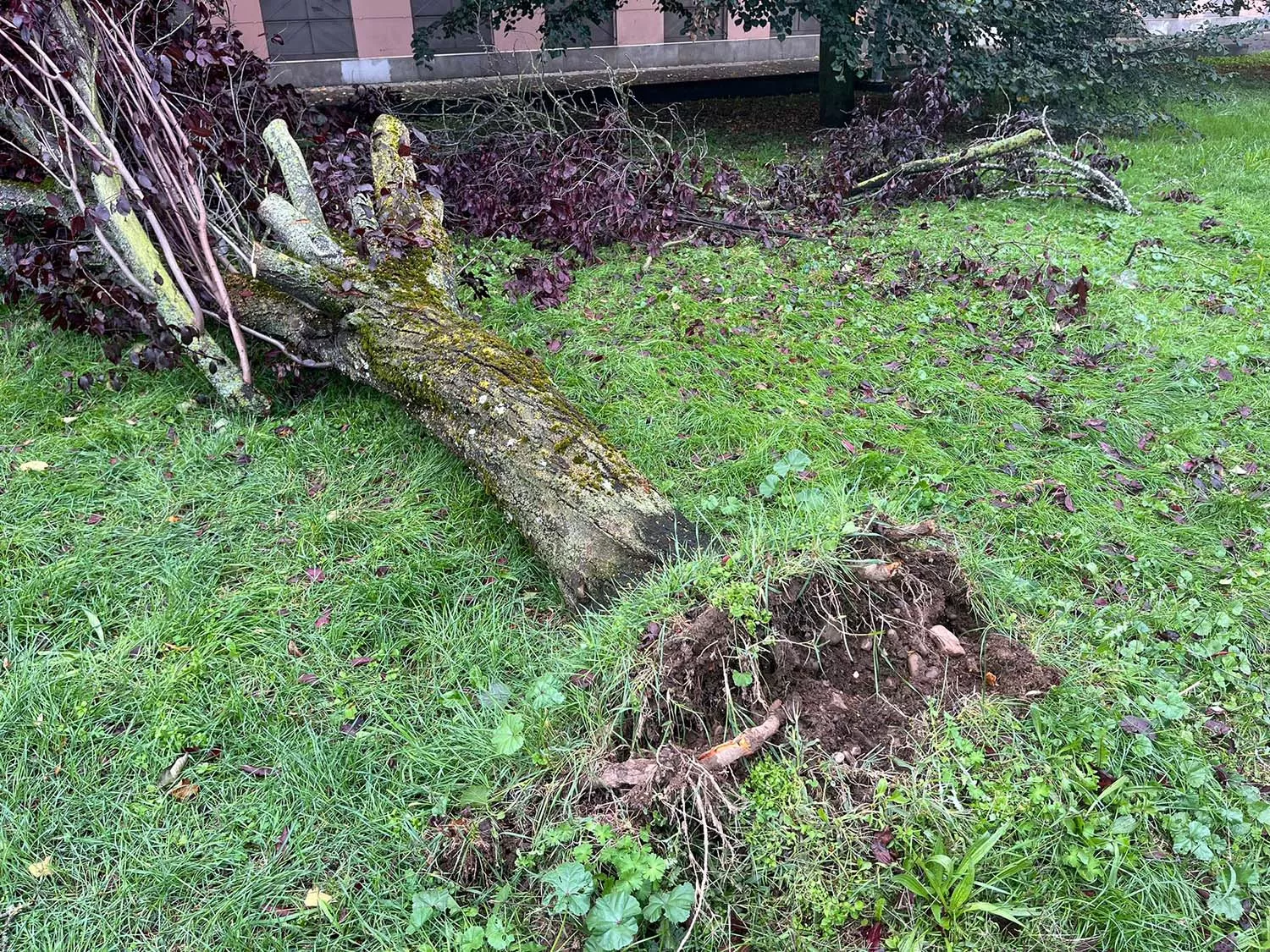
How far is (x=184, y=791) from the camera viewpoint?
85.0 inches

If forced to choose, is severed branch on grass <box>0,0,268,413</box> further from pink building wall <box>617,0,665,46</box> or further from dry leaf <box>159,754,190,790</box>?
pink building wall <box>617,0,665,46</box>

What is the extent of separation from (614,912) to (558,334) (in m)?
3.30

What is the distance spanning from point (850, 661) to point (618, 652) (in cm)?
64

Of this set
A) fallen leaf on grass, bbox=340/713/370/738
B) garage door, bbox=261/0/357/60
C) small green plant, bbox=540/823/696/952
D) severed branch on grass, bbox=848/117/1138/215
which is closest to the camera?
small green plant, bbox=540/823/696/952

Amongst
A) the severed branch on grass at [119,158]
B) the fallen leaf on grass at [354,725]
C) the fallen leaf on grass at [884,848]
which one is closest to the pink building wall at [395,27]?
the severed branch on grass at [119,158]

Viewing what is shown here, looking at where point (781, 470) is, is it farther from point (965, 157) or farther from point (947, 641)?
point (965, 157)

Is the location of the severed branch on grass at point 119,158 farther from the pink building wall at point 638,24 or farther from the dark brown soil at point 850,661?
the pink building wall at point 638,24

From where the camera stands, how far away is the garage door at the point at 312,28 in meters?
9.41

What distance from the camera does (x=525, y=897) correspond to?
1.78 m

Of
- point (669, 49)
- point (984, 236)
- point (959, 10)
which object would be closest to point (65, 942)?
point (984, 236)

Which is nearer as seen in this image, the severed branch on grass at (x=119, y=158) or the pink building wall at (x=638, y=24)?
the severed branch on grass at (x=119, y=158)

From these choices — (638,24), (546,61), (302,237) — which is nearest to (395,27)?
(546,61)

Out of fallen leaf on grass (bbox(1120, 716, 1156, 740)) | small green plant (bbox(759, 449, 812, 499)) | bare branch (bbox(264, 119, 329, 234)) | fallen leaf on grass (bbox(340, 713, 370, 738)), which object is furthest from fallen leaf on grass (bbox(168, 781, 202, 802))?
bare branch (bbox(264, 119, 329, 234))

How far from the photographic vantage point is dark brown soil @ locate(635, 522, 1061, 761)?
6.59 feet
